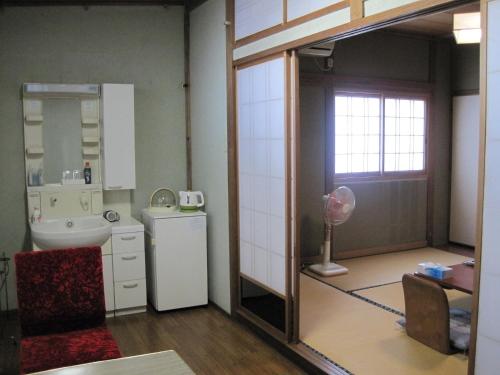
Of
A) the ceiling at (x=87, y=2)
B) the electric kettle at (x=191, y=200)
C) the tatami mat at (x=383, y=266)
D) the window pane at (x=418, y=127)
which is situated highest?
the ceiling at (x=87, y=2)

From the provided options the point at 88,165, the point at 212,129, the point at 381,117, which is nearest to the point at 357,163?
the point at 381,117

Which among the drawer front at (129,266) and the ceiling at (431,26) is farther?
the ceiling at (431,26)

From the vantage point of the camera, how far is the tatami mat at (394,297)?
4387 mm

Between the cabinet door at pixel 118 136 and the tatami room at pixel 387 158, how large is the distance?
192 cm

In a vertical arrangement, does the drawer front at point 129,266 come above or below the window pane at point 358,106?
below

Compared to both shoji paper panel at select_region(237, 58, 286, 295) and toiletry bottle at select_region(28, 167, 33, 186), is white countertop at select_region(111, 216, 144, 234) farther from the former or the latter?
shoji paper panel at select_region(237, 58, 286, 295)

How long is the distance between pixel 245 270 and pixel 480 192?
7.56 ft

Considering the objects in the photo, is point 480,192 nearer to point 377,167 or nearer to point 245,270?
point 245,270

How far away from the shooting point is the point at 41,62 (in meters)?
4.32

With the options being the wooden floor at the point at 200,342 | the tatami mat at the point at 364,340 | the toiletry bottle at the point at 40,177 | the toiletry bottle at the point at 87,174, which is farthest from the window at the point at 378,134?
the toiletry bottle at the point at 40,177

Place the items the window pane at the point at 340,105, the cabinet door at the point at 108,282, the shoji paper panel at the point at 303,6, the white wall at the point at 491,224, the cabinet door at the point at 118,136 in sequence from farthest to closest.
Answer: the window pane at the point at 340,105
the cabinet door at the point at 118,136
the cabinet door at the point at 108,282
the shoji paper panel at the point at 303,6
the white wall at the point at 491,224

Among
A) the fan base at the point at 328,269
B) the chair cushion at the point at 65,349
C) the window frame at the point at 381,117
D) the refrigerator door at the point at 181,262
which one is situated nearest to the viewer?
the chair cushion at the point at 65,349

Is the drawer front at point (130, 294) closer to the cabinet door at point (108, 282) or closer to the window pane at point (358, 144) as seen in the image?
the cabinet door at point (108, 282)

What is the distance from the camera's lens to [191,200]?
14.6 ft
